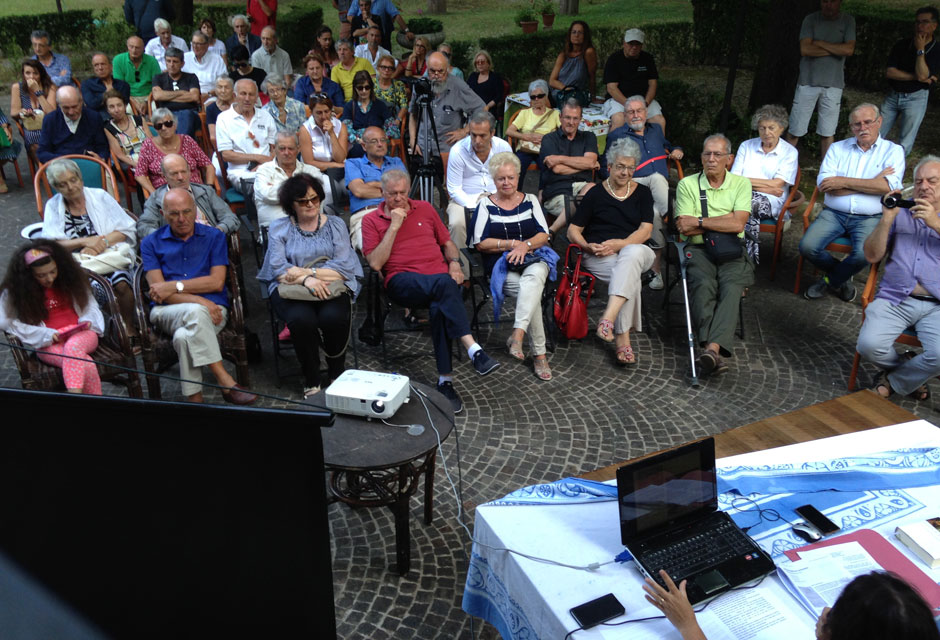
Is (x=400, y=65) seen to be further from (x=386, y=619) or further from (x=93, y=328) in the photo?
(x=386, y=619)

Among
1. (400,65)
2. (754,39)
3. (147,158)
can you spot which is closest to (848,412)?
(147,158)

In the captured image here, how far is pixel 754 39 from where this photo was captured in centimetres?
1457

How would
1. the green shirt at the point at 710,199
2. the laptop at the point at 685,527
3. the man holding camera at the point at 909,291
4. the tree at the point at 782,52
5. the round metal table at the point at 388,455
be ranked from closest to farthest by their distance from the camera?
the laptop at the point at 685,527 → the round metal table at the point at 388,455 → the man holding camera at the point at 909,291 → the green shirt at the point at 710,199 → the tree at the point at 782,52

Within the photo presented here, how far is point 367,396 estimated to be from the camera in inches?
130

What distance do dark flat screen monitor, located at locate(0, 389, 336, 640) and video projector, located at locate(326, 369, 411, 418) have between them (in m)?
2.26

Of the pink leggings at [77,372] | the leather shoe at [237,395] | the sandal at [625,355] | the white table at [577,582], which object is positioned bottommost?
the sandal at [625,355]

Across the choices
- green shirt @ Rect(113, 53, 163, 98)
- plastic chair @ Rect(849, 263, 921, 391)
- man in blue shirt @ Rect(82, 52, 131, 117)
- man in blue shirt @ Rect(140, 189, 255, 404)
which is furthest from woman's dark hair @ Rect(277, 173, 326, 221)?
green shirt @ Rect(113, 53, 163, 98)

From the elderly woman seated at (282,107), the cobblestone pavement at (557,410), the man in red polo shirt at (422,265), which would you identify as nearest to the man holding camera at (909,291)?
the cobblestone pavement at (557,410)

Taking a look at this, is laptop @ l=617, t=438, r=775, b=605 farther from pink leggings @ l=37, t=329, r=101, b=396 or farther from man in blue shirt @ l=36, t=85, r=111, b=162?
man in blue shirt @ l=36, t=85, r=111, b=162

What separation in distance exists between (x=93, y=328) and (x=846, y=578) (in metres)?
3.72

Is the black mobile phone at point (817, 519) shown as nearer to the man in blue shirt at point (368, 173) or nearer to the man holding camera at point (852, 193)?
the man holding camera at point (852, 193)

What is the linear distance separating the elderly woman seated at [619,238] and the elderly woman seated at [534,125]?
6.00 ft

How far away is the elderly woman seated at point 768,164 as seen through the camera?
6.15 m

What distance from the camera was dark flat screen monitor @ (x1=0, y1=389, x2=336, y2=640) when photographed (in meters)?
0.90
